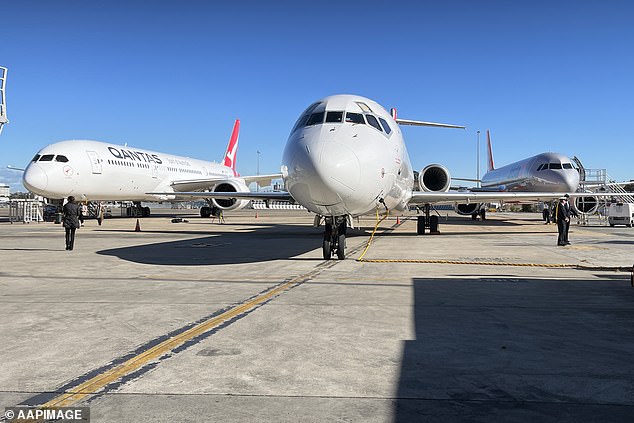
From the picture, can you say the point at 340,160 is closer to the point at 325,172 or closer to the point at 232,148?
the point at 325,172

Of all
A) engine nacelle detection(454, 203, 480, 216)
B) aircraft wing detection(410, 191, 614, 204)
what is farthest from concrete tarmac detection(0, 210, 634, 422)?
engine nacelle detection(454, 203, 480, 216)

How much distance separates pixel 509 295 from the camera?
7086 millimetres

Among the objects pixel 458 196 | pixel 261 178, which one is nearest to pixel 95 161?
pixel 261 178

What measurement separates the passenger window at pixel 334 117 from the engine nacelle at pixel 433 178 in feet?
31.2

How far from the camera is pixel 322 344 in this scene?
456cm

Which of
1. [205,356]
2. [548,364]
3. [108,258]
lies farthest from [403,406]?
[108,258]

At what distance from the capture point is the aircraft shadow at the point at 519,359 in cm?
310

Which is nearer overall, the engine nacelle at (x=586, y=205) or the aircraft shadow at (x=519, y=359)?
the aircraft shadow at (x=519, y=359)

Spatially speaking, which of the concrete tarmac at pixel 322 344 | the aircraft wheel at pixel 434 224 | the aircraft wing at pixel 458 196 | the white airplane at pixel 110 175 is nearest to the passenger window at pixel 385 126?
the concrete tarmac at pixel 322 344

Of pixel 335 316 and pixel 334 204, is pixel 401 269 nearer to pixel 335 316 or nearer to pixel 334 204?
pixel 334 204

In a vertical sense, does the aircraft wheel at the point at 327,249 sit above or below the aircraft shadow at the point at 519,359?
above

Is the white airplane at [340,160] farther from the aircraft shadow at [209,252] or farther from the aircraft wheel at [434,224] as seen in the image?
the aircraft wheel at [434,224]

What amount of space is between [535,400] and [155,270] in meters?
7.81

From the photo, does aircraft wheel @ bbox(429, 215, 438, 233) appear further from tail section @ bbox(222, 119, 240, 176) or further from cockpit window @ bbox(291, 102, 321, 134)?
tail section @ bbox(222, 119, 240, 176)
